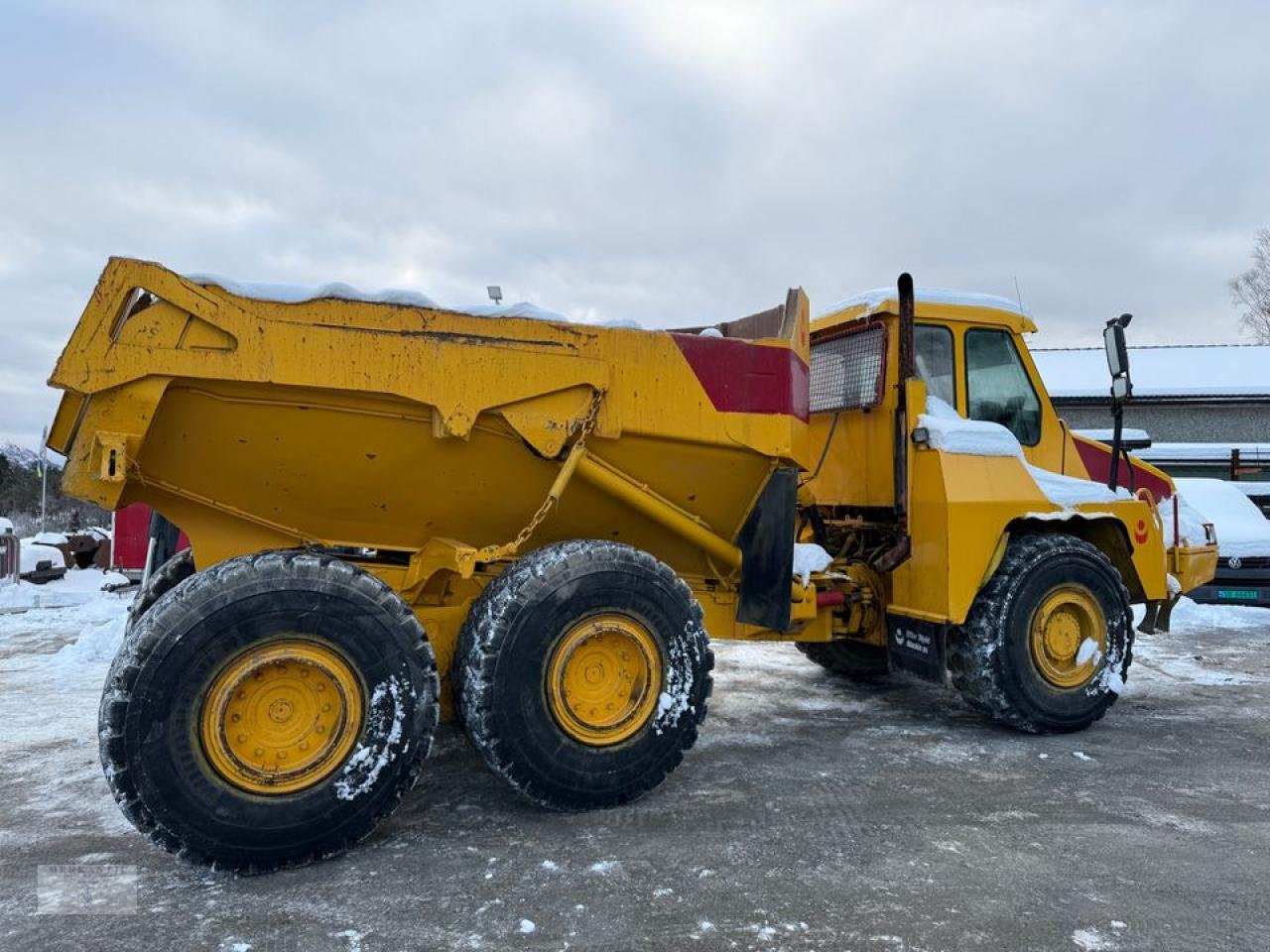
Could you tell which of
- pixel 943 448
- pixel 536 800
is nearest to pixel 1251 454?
Result: pixel 943 448

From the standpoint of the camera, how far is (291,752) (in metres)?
3.24

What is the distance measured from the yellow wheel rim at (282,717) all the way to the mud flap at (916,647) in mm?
3386

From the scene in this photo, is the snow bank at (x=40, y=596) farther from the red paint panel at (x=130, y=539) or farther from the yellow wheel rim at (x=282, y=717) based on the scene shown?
the yellow wheel rim at (x=282, y=717)

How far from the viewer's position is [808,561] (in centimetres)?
492

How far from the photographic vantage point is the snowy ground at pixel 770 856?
2.76 metres

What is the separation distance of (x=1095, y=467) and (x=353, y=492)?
4994 millimetres

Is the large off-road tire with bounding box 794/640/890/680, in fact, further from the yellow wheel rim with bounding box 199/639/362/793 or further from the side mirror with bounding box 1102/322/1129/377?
the yellow wheel rim with bounding box 199/639/362/793

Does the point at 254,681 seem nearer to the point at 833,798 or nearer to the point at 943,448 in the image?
the point at 833,798

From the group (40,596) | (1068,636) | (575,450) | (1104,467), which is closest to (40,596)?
(40,596)

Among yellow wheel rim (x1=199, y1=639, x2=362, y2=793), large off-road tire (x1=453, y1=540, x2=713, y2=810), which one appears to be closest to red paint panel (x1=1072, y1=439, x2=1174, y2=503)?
large off-road tire (x1=453, y1=540, x2=713, y2=810)

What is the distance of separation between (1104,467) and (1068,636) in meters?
1.45

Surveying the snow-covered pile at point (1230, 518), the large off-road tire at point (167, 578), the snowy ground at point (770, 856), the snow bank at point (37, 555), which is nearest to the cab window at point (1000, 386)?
the snowy ground at point (770, 856)

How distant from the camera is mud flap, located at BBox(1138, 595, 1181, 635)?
5.77 metres

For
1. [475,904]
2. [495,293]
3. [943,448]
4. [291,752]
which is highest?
[495,293]
